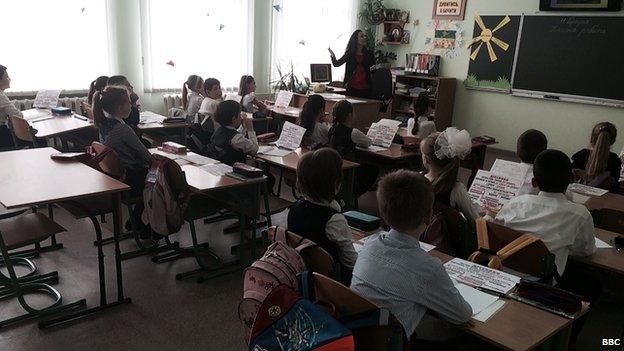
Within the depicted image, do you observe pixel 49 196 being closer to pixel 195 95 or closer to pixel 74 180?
pixel 74 180

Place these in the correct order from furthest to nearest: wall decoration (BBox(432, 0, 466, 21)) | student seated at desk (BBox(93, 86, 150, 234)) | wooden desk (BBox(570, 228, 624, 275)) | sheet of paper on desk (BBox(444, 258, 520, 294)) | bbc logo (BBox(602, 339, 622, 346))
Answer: wall decoration (BBox(432, 0, 466, 21)), student seated at desk (BBox(93, 86, 150, 234)), bbc logo (BBox(602, 339, 622, 346)), wooden desk (BBox(570, 228, 624, 275)), sheet of paper on desk (BBox(444, 258, 520, 294))

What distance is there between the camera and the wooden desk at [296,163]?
3.64 m

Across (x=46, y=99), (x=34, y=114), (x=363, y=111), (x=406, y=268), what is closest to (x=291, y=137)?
(x=363, y=111)

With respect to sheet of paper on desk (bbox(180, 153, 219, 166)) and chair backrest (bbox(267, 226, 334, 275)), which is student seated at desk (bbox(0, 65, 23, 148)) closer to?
sheet of paper on desk (bbox(180, 153, 219, 166))

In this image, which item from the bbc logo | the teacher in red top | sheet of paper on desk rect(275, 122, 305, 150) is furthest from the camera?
the teacher in red top

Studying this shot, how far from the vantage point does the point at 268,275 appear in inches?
64.0

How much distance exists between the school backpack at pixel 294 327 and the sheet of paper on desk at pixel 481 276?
2.27 ft

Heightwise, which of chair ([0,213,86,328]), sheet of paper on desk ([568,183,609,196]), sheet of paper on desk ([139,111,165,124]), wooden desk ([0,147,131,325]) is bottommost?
chair ([0,213,86,328])

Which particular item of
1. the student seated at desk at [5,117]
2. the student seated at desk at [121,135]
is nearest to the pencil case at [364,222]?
the student seated at desk at [121,135]

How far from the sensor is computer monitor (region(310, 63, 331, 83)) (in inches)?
286

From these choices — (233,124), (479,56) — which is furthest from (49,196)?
(479,56)

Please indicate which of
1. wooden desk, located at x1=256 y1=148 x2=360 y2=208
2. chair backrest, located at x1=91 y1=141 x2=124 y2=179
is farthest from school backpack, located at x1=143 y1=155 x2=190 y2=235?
wooden desk, located at x1=256 y1=148 x2=360 y2=208

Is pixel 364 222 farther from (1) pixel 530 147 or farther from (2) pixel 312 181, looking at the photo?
(1) pixel 530 147

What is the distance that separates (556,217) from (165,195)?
2.13 meters
